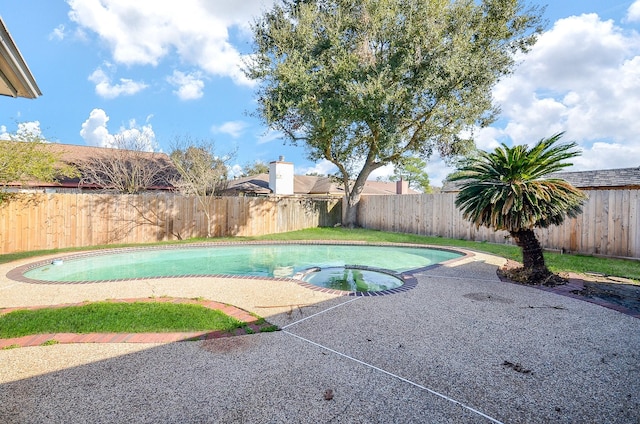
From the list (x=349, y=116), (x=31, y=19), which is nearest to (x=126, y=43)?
(x=31, y=19)

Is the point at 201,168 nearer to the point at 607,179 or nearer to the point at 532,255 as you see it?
the point at 532,255

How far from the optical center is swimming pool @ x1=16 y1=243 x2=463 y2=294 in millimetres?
7695

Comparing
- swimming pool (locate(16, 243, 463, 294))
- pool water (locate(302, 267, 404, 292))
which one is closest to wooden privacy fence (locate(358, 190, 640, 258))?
pool water (locate(302, 267, 404, 292))

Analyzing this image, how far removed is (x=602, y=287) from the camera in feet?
19.0

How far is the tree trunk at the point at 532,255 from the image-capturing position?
246 inches

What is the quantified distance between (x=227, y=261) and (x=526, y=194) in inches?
297

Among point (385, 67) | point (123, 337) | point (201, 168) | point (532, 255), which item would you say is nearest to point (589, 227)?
point (532, 255)

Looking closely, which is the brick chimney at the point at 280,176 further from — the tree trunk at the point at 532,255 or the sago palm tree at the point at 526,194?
the tree trunk at the point at 532,255

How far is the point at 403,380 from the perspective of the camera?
2701 mm

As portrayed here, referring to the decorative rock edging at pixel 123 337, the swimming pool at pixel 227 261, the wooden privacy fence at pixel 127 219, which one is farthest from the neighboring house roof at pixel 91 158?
the decorative rock edging at pixel 123 337

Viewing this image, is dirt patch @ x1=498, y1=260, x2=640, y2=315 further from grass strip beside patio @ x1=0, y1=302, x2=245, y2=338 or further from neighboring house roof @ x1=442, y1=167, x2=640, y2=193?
neighboring house roof @ x1=442, y1=167, x2=640, y2=193

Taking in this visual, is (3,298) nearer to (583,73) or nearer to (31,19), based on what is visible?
(31,19)

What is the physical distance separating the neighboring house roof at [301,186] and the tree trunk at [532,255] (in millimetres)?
17228

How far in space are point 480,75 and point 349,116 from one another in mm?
5765
